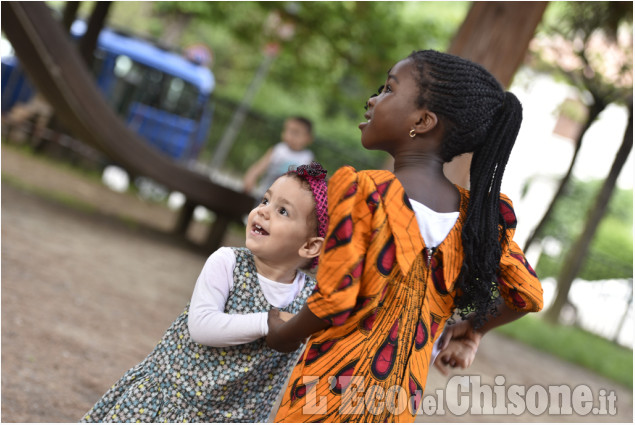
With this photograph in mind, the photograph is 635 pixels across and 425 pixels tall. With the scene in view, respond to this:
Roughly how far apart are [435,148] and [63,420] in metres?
2.09

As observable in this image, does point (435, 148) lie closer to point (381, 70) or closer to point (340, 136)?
point (381, 70)

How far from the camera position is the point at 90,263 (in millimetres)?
6742

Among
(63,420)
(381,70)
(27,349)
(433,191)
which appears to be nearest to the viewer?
(433,191)

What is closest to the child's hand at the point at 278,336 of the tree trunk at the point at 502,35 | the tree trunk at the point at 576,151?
the tree trunk at the point at 502,35

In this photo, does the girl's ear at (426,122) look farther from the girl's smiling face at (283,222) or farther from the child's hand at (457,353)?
the child's hand at (457,353)

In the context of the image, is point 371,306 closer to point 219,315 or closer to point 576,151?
point 219,315

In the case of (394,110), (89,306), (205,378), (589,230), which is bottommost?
(89,306)

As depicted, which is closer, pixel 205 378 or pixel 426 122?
pixel 426 122

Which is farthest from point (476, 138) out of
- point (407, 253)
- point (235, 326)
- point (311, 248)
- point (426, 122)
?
point (235, 326)

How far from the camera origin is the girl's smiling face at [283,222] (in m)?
2.14

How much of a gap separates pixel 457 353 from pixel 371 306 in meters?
0.50

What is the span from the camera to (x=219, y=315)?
210 cm

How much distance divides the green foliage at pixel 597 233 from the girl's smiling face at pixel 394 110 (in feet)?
48.2

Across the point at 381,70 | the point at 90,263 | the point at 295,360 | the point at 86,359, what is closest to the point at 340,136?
the point at 381,70
